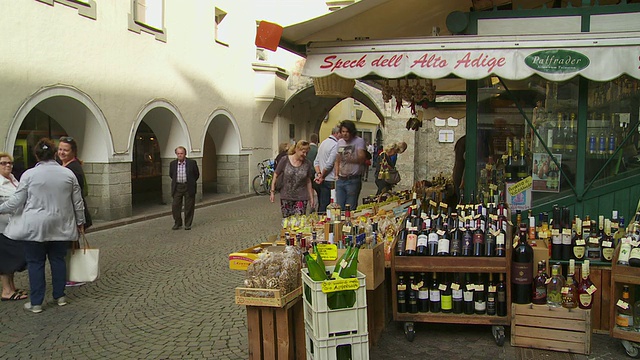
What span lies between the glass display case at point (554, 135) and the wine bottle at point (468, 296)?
4.96 ft

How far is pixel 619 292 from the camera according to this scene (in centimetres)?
424

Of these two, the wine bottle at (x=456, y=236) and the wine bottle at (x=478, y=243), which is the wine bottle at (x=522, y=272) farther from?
the wine bottle at (x=456, y=236)

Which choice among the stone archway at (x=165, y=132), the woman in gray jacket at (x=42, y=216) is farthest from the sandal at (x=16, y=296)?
the stone archway at (x=165, y=132)

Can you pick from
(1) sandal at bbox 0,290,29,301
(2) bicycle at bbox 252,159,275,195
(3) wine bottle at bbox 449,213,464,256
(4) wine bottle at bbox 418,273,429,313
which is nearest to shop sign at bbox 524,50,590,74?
(3) wine bottle at bbox 449,213,464,256

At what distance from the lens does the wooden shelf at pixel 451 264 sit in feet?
13.8

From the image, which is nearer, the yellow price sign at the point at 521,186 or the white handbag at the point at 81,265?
the yellow price sign at the point at 521,186

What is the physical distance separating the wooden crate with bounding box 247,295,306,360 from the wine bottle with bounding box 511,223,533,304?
167 centimetres

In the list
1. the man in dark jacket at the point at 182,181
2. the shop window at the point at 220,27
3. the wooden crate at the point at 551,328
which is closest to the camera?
the wooden crate at the point at 551,328

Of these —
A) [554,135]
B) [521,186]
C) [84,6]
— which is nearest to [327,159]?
[521,186]

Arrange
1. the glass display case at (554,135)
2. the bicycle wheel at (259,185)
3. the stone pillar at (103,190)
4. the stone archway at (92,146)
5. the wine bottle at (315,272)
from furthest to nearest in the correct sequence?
the bicycle wheel at (259,185), the stone pillar at (103,190), the stone archway at (92,146), the glass display case at (554,135), the wine bottle at (315,272)

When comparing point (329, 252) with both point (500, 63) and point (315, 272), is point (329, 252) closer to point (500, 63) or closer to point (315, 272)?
point (315, 272)

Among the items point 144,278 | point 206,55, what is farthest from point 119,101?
point 144,278

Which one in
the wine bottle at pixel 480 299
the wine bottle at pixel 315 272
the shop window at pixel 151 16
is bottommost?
the wine bottle at pixel 480 299

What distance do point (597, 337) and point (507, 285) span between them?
0.92 m
